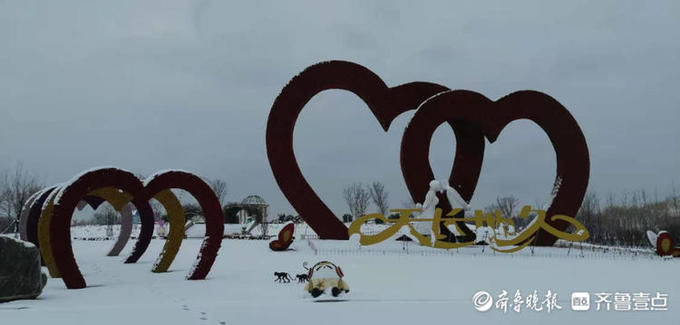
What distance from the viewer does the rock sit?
10.0 m

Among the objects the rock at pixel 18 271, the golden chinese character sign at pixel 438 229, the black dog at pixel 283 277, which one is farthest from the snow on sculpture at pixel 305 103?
the rock at pixel 18 271

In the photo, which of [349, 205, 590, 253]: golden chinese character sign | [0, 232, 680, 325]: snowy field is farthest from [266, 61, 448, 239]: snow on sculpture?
[349, 205, 590, 253]: golden chinese character sign

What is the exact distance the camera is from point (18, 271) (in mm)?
10180

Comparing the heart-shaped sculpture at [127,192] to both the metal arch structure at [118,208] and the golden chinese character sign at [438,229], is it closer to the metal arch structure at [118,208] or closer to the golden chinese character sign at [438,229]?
the metal arch structure at [118,208]

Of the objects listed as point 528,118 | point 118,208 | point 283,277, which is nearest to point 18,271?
point 283,277

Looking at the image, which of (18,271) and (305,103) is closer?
(18,271)

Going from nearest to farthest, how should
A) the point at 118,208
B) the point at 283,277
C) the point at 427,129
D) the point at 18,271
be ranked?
1. the point at 18,271
2. the point at 283,277
3. the point at 118,208
4. the point at 427,129

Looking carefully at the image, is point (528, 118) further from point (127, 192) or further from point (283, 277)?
point (127, 192)

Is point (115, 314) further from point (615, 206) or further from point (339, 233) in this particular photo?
point (615, 206)

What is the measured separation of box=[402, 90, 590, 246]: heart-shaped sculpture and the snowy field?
307 cm

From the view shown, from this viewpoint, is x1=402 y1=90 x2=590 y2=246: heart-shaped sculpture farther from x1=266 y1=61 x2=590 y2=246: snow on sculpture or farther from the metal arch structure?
the metal arch structure

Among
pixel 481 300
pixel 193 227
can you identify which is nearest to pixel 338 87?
pixel 481 300

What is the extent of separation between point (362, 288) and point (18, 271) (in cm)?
660

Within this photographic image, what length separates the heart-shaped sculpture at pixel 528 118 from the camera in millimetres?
22062
